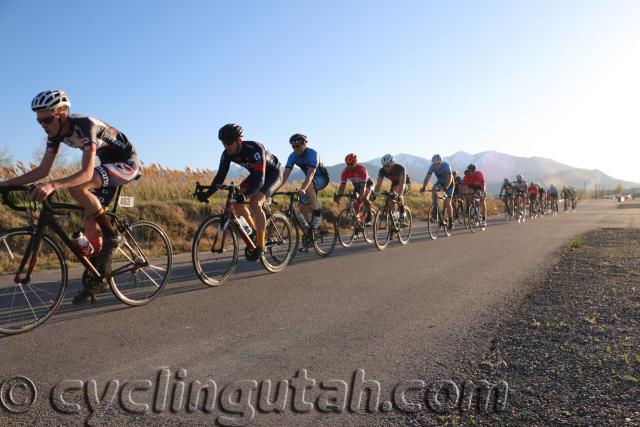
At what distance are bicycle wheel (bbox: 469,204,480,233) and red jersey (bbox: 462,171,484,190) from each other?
106 centimetres

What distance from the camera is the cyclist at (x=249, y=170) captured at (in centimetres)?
626

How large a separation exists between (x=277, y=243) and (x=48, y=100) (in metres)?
3.94

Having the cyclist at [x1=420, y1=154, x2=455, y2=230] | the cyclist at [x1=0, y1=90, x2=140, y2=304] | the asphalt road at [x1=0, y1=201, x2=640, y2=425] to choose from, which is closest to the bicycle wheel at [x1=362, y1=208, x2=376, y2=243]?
the cyclist at [x1=420, y1=154, x2=455, y2=230]

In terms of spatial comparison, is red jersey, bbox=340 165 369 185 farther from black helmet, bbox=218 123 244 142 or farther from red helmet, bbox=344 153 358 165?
black helmet, bbox=218 123 244 142

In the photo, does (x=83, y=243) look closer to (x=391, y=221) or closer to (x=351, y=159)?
(x=351, y=159)

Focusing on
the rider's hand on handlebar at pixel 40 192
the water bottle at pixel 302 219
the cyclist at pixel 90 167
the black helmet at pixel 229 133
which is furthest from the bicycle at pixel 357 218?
the rider's hand on handlebar at pixel 40 192

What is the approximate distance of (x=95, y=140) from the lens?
14.7 feet

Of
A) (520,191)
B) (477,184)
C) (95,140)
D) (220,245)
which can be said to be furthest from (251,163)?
(520,191)

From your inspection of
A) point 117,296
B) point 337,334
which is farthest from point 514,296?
point 117,296

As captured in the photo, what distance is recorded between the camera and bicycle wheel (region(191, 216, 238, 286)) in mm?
6109

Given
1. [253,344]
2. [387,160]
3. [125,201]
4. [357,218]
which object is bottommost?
[253,344]

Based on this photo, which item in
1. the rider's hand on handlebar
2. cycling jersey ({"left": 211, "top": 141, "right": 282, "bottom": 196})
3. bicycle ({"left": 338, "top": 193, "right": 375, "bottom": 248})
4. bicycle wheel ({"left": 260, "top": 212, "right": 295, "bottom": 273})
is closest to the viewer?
the rider's hand on handlebar

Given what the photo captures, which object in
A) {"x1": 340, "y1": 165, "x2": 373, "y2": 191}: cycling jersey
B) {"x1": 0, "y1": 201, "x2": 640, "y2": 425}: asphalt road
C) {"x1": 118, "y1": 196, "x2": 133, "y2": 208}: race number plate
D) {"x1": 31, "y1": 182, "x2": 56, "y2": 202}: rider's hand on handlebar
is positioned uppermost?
{"x1": 340, "y1": 165, "x2": 373, "y2": 191}: cycling jersey

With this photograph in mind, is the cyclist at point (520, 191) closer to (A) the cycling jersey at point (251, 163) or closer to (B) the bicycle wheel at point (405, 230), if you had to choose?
(B) the bicycle wheel at point (405, 230)
